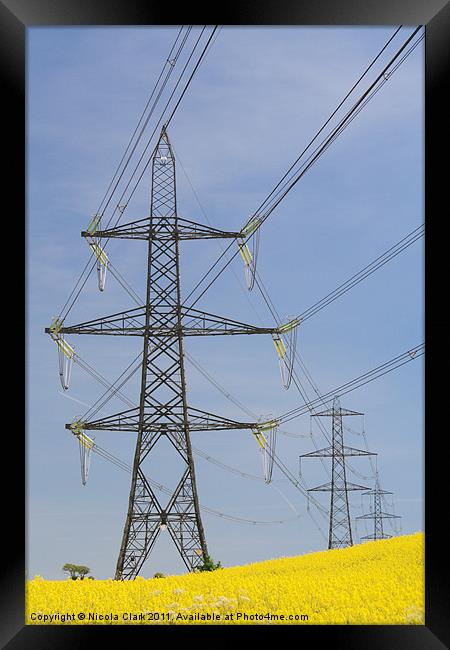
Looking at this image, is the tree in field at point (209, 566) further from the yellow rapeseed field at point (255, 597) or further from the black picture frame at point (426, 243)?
the black picture frame at point (426, 243)

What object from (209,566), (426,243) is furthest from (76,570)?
(426,243)

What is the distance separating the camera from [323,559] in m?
9.33

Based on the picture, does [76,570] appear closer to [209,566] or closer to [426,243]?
[209,566]

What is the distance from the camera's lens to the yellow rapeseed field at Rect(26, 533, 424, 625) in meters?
6.84

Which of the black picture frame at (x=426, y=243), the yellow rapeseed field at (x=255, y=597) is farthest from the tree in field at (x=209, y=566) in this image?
the black picture frame at (x=426, y=243)

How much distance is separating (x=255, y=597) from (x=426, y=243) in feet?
10.8

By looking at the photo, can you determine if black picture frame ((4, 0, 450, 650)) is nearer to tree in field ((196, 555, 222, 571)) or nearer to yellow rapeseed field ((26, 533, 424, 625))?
yellow rapeseed field ((26, 533, 424, 625))

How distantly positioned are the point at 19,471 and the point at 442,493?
3078mm

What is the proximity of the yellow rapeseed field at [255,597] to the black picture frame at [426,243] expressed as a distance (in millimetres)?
339

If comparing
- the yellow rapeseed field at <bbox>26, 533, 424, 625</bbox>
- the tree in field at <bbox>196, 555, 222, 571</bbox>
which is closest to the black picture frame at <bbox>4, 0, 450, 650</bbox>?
the yellow rapeseed field at <bbox>26, 533, 424, 625</bbox>

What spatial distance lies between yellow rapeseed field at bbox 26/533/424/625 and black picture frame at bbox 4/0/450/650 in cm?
34

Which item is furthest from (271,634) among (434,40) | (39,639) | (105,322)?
(105,322)

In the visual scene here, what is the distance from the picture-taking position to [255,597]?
7191mm

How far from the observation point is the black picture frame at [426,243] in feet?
20.0
